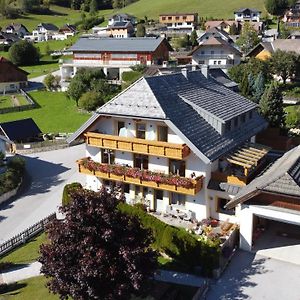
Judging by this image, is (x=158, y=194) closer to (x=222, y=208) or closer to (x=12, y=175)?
(x=222, y=208)

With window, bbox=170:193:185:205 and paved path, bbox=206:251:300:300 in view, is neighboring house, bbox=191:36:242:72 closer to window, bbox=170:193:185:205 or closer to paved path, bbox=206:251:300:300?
window, bbox=170:193:185:205

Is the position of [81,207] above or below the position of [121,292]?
above

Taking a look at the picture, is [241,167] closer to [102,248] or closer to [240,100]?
[240,100]

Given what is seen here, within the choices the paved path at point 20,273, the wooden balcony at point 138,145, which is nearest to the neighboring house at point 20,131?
the wooden balcony at point 138,145

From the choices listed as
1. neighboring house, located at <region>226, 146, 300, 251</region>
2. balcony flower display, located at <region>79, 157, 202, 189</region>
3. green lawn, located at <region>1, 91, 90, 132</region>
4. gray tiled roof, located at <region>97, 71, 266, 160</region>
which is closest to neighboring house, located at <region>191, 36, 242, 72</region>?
green lawn, located at <region>1, 91, 90, 132</region>

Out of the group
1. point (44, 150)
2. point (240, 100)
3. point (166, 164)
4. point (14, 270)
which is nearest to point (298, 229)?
point (166, 164)

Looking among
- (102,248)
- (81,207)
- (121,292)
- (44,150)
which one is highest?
(81,207)
